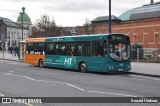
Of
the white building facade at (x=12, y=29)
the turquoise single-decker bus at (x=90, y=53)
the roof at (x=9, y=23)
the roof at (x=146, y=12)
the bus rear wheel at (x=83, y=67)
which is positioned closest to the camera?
the turquoise single-decker bus at (x=90, y=53)

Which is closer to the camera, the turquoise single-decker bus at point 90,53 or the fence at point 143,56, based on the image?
the turquoise single-decker bus at point 90,53

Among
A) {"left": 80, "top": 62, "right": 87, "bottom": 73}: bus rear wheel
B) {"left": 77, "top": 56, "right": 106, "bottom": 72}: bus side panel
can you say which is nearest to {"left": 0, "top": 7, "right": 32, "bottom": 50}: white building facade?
{"left": 80, "top": 62, "right": 87, "bottom": 73}: bus rear wheel

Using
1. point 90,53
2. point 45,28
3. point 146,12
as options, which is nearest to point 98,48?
point 90,53

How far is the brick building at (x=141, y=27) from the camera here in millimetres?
72562

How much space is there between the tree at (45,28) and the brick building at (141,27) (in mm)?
9279

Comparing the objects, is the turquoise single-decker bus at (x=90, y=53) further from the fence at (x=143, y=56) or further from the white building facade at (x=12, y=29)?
the white building facade at (x=12, y=29)

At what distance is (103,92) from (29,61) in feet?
65.7

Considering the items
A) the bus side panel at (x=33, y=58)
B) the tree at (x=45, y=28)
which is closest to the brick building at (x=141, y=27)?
the tree at (x=45, y=28)

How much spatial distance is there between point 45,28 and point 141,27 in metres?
20.4

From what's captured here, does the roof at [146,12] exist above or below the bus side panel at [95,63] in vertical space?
above

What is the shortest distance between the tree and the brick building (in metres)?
9.28

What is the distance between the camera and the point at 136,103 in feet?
37.0

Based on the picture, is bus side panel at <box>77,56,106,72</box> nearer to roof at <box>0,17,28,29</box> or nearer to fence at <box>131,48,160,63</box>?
fence at <box>131,48,160,63</box>

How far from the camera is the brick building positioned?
2857 inches
